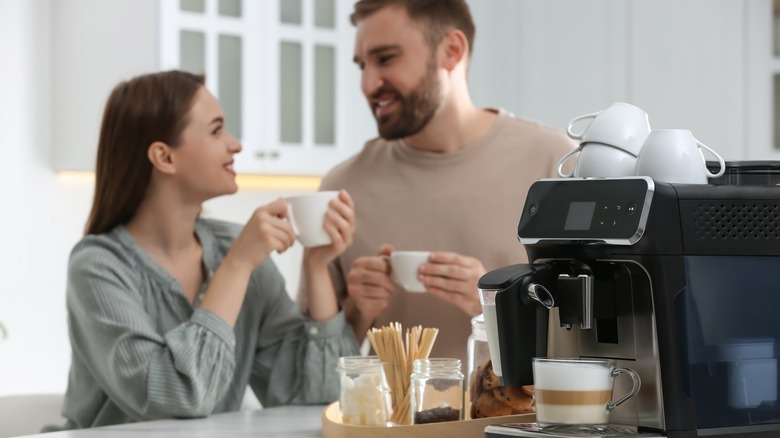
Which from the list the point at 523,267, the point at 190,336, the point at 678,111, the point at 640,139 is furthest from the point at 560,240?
the point at 678,111

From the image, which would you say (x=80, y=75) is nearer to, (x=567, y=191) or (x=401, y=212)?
(x=401, y=212)

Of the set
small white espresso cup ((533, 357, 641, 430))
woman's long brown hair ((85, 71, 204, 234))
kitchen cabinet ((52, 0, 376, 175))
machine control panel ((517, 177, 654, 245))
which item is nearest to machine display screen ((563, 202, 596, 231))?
machine control panel ((517, 177, 654, 245))

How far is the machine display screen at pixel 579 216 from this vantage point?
1.20 metres

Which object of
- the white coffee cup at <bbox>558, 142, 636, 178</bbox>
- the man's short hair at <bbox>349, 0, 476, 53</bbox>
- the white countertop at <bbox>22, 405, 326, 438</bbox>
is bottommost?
the white countertop at <bbox>22, 405, 326, 438</bbox>

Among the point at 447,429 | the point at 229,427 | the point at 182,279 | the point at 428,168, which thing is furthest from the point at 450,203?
the point at 447,429

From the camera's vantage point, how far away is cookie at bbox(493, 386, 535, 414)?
1.42 metres

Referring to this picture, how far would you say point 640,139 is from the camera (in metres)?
1.28

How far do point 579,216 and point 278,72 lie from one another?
2.37 m

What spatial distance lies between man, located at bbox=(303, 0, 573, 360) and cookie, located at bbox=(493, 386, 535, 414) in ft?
2.32

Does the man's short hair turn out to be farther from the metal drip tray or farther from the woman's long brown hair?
the metal drip tray

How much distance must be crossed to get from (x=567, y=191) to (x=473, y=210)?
987 millimetres

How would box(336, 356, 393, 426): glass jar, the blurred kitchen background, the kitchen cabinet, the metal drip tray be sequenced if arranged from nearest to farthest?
1. the metal drip tray
2. box(336, 356, 393, 426): glass jar
3. the kitchen cabinet
4. the blurred kitchen background

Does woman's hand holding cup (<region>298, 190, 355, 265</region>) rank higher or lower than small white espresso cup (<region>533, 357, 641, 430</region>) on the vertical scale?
higher

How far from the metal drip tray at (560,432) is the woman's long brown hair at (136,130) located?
1106 millimetres
